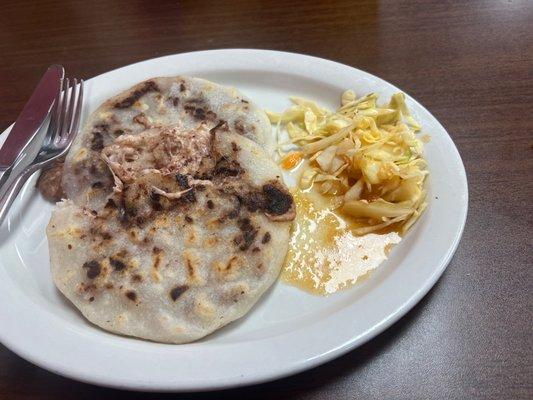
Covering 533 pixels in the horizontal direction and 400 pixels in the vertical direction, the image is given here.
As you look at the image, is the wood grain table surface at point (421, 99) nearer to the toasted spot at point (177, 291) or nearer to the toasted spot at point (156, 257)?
the toasted spot at point (177, 291)

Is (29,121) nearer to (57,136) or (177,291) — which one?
(57,136)

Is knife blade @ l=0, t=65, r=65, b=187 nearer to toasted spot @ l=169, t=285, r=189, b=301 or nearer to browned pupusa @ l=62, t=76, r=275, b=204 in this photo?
browned pupusa @ l=62, t=76, r=275, b=204

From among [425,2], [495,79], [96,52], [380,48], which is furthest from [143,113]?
[425,2]

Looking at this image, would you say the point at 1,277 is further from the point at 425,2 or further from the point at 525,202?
the point at 425,2

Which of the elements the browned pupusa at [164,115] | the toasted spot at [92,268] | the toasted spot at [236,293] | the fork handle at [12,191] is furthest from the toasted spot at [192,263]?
the fork handle at [12,191]

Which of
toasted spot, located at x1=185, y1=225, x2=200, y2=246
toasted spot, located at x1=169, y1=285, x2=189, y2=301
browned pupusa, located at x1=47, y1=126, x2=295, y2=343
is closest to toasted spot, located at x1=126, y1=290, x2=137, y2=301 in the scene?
browned pupusa, located at x1=47, y1=126, x2=295, y2=343

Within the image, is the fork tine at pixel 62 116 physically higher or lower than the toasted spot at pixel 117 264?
higher

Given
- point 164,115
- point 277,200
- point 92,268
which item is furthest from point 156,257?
point 164,115
